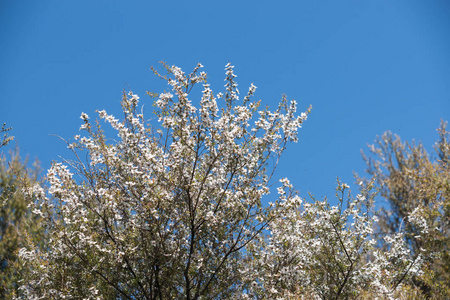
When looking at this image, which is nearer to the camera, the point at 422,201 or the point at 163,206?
the point at 163,206

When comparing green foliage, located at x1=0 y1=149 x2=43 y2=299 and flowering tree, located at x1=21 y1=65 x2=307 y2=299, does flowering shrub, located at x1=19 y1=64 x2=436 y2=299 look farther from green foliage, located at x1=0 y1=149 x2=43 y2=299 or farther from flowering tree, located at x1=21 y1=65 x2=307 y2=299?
green foliage, located at x1=0 y1=149 x2=43 y2=299

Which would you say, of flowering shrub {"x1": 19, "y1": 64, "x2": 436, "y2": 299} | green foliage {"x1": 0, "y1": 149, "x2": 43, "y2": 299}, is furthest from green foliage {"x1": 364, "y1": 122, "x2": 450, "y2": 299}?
green foliage {"x1": 0, "y1": 149, "x2": 43, "y2": 299}

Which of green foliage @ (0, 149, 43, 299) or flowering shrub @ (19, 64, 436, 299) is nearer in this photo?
flowering shrub @ (19, 64, 436, 299)

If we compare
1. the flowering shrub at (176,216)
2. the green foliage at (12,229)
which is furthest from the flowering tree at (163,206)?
the green foliage at (12,229)

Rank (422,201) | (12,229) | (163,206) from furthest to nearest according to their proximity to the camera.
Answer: (422,201)
(12,229)
(163,206)

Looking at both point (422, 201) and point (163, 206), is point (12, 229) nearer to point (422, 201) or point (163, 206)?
point (163, 206)

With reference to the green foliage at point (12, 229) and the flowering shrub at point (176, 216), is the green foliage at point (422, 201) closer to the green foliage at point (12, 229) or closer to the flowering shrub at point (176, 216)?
the flowering shrub at point (176, 216)

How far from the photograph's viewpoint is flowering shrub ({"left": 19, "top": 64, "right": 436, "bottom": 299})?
7.22m

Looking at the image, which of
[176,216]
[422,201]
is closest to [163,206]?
[176,216]

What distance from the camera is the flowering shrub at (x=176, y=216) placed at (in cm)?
722

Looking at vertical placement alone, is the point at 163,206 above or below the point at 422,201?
below

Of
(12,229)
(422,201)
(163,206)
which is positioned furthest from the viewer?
(422,201)

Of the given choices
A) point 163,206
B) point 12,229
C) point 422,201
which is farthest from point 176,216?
point 422,201

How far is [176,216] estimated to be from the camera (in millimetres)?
7414
